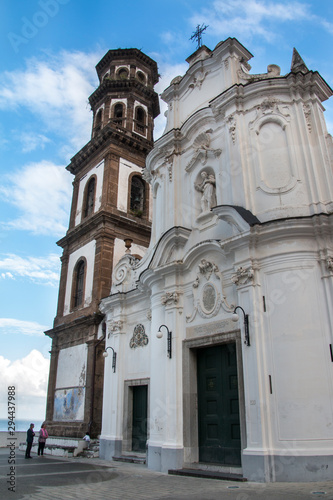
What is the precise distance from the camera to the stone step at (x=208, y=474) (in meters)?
9.89

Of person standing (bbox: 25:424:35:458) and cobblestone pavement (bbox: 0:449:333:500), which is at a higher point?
person standing (bbox: 25:424:35:458)

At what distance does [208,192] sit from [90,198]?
48.4ft

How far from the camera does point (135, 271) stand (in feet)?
57.3

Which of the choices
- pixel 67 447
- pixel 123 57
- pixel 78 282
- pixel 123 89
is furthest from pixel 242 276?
pixel 123 57

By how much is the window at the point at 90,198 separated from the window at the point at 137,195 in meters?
2.48

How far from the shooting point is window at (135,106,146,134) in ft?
98.2

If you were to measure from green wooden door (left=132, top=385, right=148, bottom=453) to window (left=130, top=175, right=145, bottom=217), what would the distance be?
44.2ft

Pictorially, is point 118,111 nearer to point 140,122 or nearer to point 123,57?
point 140,122

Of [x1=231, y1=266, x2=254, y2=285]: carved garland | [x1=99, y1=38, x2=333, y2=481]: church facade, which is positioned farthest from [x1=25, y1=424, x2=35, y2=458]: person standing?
[x1=231, y1=266, x2=254, y2=285]: carved garland

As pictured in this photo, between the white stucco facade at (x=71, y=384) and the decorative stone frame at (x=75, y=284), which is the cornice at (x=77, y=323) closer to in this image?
the decorative stone frame at (x=75, y=284)

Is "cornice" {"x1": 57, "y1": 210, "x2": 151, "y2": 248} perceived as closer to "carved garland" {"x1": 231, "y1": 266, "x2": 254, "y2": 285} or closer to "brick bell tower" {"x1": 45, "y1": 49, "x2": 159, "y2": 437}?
"brick bell tower" {"x1": 45, "y1": 49, "x2": 159, "y2": 437}

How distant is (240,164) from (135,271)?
673 centimetres

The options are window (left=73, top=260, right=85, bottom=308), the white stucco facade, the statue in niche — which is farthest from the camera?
window (left=73, top=260, right=85, bottom=308)

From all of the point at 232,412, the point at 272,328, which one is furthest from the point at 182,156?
the point at 232,412
